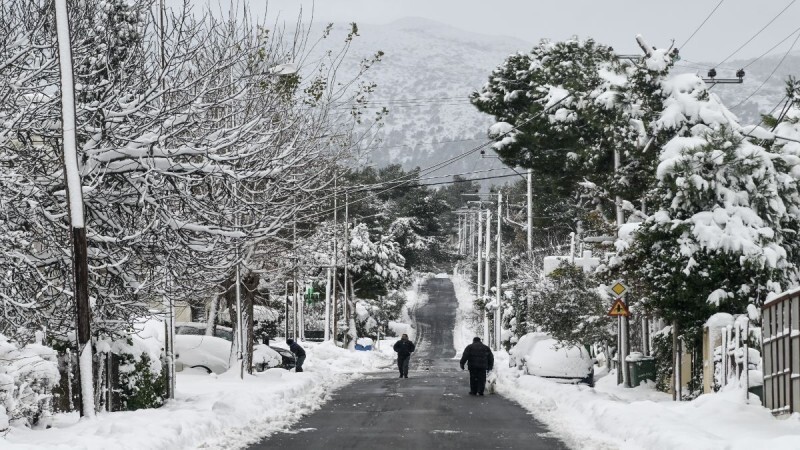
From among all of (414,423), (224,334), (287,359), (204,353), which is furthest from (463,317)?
(414,423)

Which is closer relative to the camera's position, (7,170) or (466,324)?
(7,170)

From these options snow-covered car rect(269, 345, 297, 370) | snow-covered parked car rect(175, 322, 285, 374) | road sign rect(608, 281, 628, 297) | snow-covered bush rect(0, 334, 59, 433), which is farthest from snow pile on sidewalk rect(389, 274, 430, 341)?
snow-covered bush rect(0, 334, 59, 433)

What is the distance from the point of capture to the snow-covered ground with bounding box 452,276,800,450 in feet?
45.7

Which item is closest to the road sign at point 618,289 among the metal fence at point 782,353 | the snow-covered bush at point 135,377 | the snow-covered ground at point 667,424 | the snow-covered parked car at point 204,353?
the snow-covered ground at point 667,424

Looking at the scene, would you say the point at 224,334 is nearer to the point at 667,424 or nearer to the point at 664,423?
the point at 664,423

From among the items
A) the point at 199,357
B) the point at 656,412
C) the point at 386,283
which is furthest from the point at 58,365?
the point at 386,283

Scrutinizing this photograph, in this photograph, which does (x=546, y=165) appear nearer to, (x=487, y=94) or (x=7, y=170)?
(x=487, y=94)

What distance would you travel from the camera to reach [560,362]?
3209 cm

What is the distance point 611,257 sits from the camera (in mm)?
27344

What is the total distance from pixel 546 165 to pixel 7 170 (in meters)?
24.9

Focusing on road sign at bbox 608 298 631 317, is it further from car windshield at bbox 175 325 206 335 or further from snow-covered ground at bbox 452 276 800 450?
car windshield at bbox 175 325 206 335

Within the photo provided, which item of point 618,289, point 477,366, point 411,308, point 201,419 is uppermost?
point 618,289

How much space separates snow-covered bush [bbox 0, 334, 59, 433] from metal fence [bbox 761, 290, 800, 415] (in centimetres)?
956

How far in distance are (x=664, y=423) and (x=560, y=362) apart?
53.4 feet
